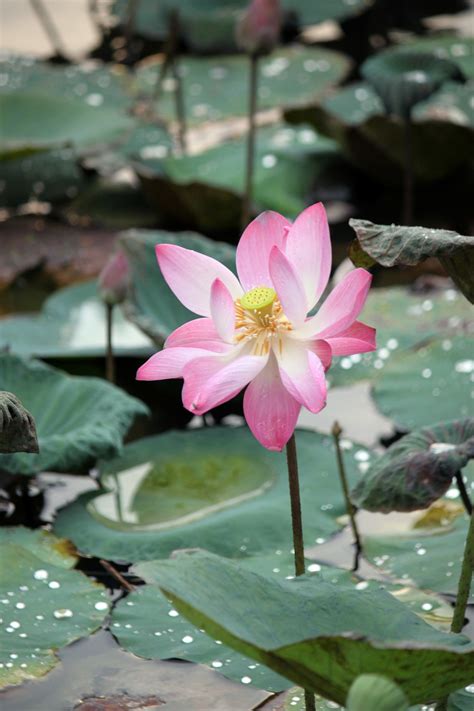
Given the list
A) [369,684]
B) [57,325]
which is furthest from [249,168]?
[369,684]

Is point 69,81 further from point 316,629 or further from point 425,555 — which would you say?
point 316,629

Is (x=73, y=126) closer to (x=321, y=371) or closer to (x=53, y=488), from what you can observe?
(x=53, y=488)

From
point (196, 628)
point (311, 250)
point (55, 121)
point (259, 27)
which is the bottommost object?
point (55, 121)

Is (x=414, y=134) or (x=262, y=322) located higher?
(x=262, y=322)

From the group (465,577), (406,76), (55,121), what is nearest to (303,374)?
(465,577)

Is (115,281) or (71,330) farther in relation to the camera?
(71,330)

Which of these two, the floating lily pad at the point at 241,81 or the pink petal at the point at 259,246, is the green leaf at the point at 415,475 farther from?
the floating lily pad at the point at 241,81

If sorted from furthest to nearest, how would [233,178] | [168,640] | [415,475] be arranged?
[233,178]
[168,640]
[415,475]

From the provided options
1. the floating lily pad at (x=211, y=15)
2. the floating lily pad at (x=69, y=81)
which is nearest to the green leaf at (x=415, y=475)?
the floating lily pad at (x=69, y=81)
